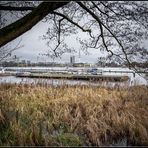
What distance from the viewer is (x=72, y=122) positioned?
7.88m

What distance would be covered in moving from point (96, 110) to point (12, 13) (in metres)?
3.40

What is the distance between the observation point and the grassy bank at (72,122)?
6.61 metres

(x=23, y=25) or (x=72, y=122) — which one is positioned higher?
(x=23, y=25)

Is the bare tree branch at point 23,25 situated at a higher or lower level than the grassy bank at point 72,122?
higher

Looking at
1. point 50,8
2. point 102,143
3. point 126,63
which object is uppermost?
point 50,8

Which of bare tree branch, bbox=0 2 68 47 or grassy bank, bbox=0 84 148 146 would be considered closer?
bare tree branch, bbox=0 2 68 47

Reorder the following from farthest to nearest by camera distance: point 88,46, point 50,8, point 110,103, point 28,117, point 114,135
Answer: point 110,103
point 88,46
point 28,117
point 114,135
point 50,8

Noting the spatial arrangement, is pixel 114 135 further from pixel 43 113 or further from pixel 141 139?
pixel 43 113

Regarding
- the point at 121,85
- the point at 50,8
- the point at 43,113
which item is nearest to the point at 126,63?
the point at 43,113

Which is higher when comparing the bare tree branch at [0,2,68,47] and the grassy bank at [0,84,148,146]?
the bare tree branch at [0,2,68,47]

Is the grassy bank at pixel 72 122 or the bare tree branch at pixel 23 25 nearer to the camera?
the bare tree branch at pixel 23 25

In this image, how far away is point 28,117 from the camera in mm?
8180

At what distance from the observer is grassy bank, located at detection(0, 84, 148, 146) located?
661 centimetres

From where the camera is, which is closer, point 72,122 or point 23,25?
point 23,25
